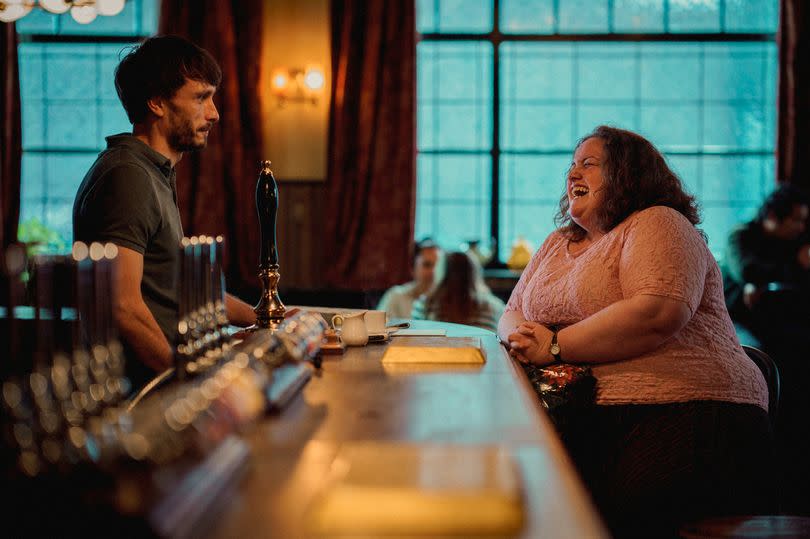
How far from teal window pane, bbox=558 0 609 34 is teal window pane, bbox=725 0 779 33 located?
0.98m

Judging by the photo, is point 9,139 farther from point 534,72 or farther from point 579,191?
point 579,191

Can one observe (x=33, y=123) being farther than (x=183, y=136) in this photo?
Yes

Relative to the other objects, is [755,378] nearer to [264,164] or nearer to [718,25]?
[264,164]

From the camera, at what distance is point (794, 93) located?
22.0 feet

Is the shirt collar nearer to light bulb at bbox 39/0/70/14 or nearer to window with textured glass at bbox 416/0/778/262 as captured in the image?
light bulb at bbox 39/0/70/14

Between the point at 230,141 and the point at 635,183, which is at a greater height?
the point at 230,141

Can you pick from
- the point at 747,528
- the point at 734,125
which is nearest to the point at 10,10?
the point at 747,528

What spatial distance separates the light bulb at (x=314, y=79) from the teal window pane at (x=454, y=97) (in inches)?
32.6

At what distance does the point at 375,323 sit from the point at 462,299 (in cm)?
207

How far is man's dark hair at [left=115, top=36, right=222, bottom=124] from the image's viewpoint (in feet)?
8.40

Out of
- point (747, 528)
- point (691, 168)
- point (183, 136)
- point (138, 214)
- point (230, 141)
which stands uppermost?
point (230, 141)

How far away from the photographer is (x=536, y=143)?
723 centimetres

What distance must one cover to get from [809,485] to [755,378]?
1.68m

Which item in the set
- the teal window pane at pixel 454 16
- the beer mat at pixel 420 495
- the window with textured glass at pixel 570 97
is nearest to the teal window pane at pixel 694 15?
the window with textured glass at pixel 570 97
